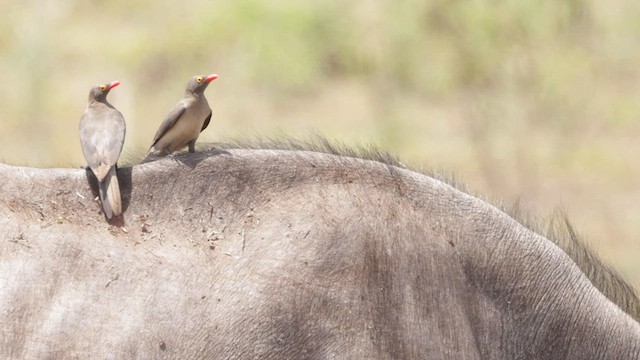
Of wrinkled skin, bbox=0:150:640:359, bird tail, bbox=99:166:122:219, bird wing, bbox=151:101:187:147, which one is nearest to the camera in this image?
wrinkled skin, bbox=0:150:640:359

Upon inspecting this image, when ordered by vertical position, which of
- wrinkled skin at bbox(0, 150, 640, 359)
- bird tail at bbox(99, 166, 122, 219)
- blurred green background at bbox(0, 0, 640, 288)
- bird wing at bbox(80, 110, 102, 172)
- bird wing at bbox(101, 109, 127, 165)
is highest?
bird wing at bbox(101, 109, 127, 165)

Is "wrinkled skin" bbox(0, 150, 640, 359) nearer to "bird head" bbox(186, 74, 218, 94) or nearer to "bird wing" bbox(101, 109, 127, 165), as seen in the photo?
"bird wing" bbox(101, 109, 127, 165)

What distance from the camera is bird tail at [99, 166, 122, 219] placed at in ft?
15.2

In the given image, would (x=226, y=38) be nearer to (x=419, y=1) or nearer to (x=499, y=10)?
(x=419, y=1)

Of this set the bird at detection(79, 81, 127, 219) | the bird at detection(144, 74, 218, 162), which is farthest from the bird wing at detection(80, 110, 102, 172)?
the bird at detection(144, 74, 218, 162)

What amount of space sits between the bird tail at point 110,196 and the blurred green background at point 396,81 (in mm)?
8755

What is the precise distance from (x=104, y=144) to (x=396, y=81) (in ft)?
37.8

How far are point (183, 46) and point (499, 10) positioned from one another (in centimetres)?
451

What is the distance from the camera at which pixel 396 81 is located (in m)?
16.1

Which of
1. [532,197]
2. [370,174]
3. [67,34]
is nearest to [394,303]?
[370,174]

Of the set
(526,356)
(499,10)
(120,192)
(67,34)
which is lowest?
(67,34)

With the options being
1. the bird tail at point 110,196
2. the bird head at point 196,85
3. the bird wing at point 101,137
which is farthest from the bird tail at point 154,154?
the bird tail at point 110,196

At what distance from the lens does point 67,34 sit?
58.4 feet

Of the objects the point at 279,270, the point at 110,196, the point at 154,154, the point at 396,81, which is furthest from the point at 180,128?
the point at 396,81
